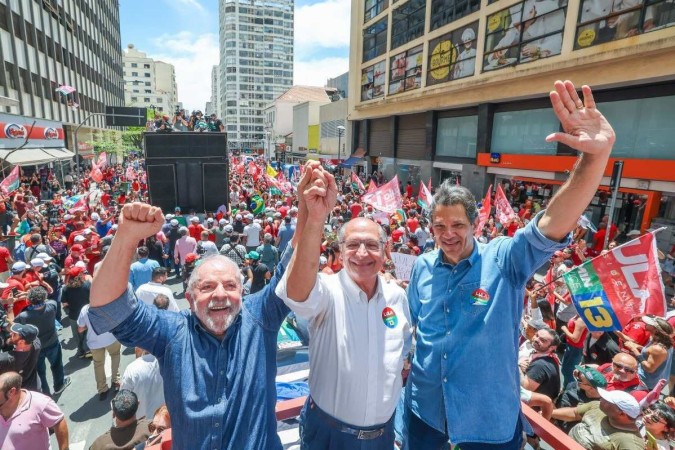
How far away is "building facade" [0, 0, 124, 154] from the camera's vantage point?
21.6 metres

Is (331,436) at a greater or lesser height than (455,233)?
lesser

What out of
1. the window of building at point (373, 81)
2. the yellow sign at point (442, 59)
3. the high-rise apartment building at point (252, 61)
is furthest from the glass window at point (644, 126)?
the high-rise apartment building at point (252, 61)

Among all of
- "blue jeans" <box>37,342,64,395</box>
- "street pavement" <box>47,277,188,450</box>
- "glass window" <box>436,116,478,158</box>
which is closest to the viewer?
"street pavement" <box>47,277,188,450</box>

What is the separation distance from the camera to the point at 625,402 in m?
2.87

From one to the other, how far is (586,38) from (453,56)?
27.5ft

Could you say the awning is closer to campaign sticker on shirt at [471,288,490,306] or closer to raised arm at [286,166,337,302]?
raised arm at [286,166,337,302]

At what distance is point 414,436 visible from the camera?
214 centimetres

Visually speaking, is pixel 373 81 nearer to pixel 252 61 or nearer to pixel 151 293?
pixel 151 293

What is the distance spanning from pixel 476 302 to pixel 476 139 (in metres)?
21.0

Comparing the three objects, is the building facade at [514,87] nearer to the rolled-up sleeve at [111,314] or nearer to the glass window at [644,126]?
the glass window at [644,126]

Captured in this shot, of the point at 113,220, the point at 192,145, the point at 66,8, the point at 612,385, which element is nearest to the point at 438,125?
the point at 192,145

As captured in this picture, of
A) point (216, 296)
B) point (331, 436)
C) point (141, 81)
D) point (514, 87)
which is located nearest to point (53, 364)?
point (216, 296)

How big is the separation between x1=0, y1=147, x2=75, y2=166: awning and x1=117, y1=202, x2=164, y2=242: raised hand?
2161 cm

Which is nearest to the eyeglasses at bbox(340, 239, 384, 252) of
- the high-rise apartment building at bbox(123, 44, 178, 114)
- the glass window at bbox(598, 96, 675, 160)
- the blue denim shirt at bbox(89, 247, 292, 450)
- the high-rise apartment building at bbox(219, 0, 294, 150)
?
the blue denim shirt at bbox(89, 247, 292, 450)
